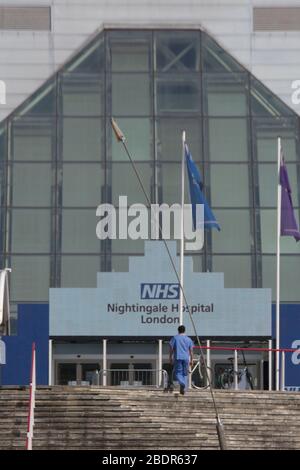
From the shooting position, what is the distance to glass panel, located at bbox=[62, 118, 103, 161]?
1532 inches

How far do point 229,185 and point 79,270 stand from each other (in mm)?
5607

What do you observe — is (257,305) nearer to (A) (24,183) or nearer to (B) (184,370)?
(A) (24,183)

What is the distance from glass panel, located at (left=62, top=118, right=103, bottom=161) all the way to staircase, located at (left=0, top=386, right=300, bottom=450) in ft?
50.5

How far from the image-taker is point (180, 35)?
39.8 metres

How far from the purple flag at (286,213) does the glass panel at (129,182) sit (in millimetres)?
5914

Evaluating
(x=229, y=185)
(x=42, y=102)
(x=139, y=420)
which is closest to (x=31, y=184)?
(x=42, y=102)

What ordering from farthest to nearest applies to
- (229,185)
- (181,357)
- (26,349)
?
(229,185) → (26,349) → (181,357)

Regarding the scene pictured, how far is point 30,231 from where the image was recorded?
3803 cm

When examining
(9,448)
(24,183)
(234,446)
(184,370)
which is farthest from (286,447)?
(24,183)

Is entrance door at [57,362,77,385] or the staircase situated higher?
entrance door at [57,362,77,385]

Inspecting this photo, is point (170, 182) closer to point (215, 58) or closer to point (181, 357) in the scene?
point (215, 58)

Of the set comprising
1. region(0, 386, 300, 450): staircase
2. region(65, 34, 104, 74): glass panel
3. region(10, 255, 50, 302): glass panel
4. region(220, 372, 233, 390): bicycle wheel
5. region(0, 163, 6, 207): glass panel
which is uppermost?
region(65, 34, 104, 74): glass panel

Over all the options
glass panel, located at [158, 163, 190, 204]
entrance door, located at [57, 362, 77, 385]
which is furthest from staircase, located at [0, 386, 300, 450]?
glass panel, located at [158, 163, 190, 204]

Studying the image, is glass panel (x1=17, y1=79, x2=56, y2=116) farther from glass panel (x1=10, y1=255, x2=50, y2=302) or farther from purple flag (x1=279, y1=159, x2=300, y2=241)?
purple flag (x1=279, y1=159, x2=300, y2=241)
